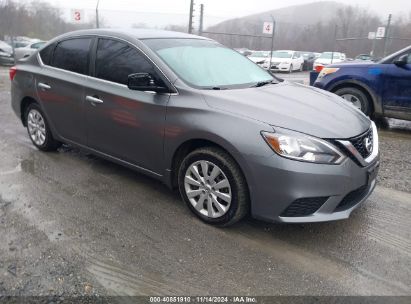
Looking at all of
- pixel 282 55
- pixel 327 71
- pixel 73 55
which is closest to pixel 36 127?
pixel 73 55

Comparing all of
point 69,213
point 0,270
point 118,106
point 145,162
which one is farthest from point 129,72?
point 0,270

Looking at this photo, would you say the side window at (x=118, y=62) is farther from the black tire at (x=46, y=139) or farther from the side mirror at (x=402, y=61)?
the side mirror at (x=402, y=61)

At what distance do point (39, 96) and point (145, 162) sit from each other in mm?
2008

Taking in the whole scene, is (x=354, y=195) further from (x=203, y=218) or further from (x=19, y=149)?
(x=19, y=149)

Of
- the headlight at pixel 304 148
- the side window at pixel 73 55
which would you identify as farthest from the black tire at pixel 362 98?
the side window at pixel 73 55

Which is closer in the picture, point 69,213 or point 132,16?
point 69,213

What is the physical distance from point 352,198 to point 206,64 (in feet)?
6.19

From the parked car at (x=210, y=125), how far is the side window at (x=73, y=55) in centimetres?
1

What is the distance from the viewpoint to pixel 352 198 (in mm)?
3234

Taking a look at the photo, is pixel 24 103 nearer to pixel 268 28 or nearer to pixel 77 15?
pixel 268 28

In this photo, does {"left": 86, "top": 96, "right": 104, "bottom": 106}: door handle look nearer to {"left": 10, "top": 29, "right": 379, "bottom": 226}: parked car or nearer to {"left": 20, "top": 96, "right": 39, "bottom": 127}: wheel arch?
{"left": 10, "top": 29, "right": 379, "bottom": 226}: parked car

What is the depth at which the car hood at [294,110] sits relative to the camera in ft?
10.2

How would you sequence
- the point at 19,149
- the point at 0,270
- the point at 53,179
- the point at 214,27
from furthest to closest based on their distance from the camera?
the point at 214,27 → the point at 19,149 → the point at 53,179 → the point at 0,270

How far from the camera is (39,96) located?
4.96 metres
